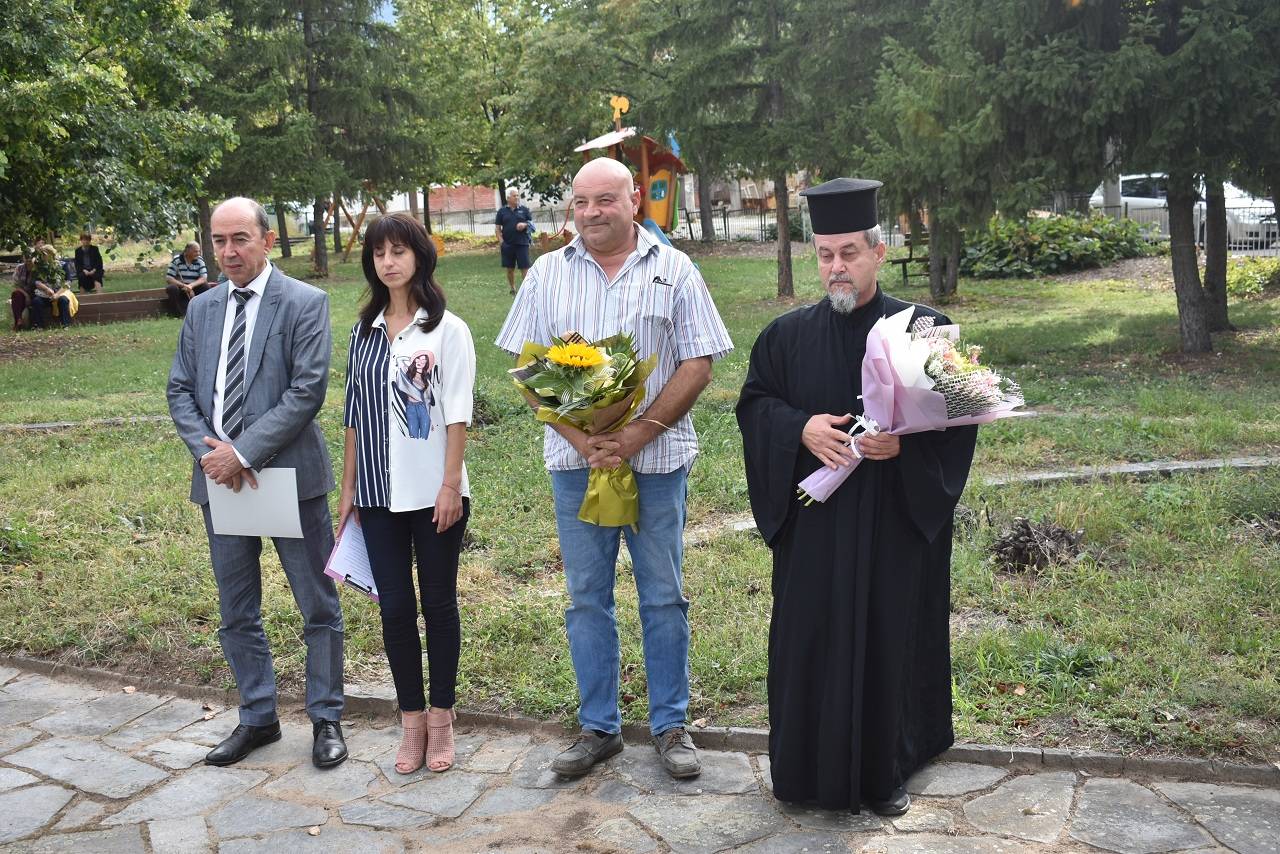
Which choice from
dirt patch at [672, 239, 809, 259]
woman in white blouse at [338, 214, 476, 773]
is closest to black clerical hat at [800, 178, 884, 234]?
woman in white blouse at [338, 214, 476, 773]

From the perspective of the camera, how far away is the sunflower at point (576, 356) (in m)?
4.13

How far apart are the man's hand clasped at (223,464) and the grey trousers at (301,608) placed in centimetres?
29

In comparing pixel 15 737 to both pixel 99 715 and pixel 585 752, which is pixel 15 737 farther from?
pixel 585 752

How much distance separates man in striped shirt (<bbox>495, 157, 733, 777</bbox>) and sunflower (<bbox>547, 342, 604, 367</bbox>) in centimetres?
26

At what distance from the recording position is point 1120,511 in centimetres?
661

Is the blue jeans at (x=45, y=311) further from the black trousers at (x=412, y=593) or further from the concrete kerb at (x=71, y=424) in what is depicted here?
the black trousers at (x=412, y=593)

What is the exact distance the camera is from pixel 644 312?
4406mm

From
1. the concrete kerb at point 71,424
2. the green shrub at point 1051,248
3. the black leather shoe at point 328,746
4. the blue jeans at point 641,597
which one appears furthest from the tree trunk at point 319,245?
the blue jeans at point 641,597

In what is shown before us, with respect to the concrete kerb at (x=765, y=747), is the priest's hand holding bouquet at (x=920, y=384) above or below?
above

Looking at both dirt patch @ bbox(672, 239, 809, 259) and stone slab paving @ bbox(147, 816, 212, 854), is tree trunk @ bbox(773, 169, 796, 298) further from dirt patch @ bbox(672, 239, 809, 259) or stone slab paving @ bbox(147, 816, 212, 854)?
stone slab paving @ bbox(147, 816, 212, 854)

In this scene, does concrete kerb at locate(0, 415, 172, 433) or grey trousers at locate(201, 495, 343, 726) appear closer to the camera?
grey trousers at locate(201, 495, 343, 726)

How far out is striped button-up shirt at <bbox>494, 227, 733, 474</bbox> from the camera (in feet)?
14.5

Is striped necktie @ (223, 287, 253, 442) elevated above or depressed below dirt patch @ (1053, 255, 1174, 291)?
above

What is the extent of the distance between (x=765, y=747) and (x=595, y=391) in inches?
61.3
